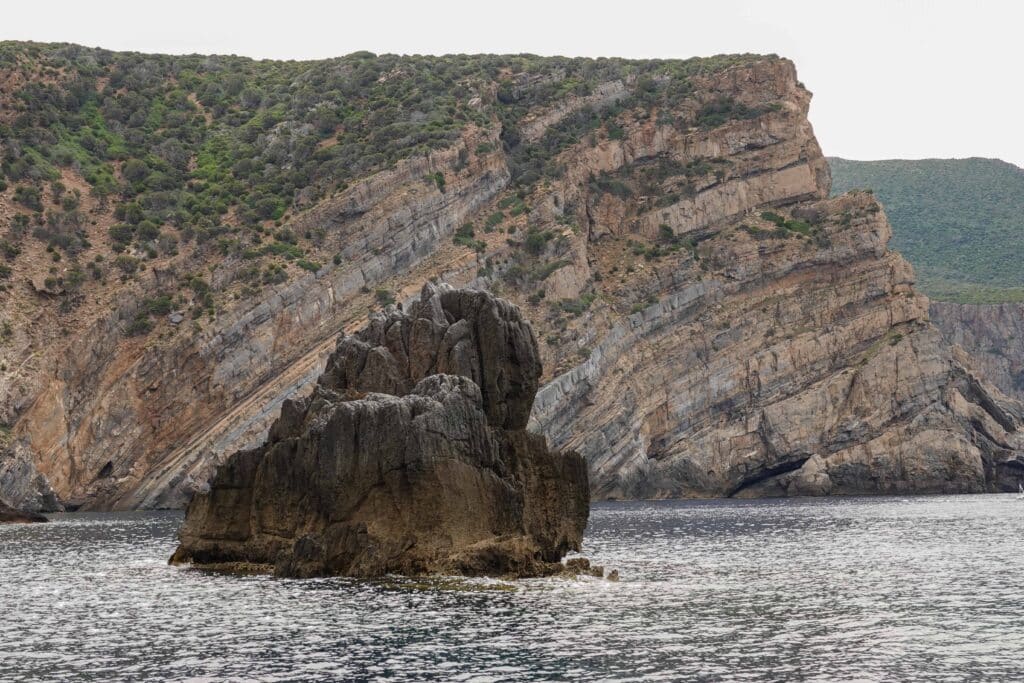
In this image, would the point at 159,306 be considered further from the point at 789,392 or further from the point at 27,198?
the point at 789,392

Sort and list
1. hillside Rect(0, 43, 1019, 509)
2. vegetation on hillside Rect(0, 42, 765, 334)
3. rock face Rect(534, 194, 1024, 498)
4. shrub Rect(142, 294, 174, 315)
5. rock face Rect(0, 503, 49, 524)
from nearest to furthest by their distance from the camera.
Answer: rock face Rect(0, 503, 49, 524), hillside Rect(0, 43, 1019, 509), shrub Rect(142, 294, 174, 315), vegetation on hillside Rect(0, 42, 765, 334), rock face Rect(534, 194, 1024, 498)

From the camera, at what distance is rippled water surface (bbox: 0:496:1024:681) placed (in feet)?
114

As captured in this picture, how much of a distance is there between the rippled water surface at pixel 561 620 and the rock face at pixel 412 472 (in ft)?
8.80

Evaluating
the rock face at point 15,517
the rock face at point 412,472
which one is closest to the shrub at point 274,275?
the rock face at point 15,517

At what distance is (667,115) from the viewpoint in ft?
543

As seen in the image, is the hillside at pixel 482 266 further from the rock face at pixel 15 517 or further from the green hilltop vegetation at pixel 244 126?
the rock face at pixel 15 517

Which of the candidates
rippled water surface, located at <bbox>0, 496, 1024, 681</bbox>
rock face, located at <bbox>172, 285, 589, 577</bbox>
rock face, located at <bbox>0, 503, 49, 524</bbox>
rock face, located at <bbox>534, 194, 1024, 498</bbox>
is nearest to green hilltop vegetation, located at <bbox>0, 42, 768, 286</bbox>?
rock face, located at <bbox>534, 194, 1024, 498</bbox>

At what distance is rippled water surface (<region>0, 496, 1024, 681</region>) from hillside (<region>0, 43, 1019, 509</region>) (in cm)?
4554

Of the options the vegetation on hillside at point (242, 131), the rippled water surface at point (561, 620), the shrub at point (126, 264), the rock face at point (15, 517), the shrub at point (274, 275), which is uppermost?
the vegetation on hillside at point (242, 131)

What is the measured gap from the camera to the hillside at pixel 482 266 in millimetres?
116750

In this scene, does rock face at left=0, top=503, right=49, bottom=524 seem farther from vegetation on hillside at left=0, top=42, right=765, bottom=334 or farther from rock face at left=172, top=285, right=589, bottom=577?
rock face at left=172, top=285, right=589, bottom=577

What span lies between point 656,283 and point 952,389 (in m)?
33.4

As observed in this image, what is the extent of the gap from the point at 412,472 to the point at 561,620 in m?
14.7

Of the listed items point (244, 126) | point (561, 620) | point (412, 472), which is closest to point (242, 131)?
point (244, 126)
